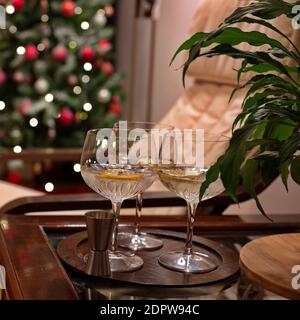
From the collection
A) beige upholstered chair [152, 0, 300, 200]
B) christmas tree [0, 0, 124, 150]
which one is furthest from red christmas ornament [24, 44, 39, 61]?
beige upholstered chair [152, 0, 300, 200]

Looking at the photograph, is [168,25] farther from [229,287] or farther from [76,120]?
[229,287]

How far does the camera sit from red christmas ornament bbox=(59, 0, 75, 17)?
3.54 m

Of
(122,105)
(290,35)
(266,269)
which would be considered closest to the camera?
(266,269)

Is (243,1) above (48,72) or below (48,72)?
above

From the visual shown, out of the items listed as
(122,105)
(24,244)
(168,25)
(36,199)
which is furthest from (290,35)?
(122,105)

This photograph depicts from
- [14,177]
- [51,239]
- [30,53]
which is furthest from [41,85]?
[51,239]

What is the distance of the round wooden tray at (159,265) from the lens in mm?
873

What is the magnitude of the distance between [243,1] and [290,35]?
29 cm

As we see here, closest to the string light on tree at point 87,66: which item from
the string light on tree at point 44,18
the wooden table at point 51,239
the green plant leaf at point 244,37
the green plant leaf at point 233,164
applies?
the string light on tree at point 44,18

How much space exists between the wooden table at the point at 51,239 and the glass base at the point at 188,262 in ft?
0.19

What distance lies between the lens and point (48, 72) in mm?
3629

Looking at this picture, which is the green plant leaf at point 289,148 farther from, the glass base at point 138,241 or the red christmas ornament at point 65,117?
the red christmas ornament at point 65,117

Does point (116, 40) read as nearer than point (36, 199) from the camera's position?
No

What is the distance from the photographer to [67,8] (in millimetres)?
3539
